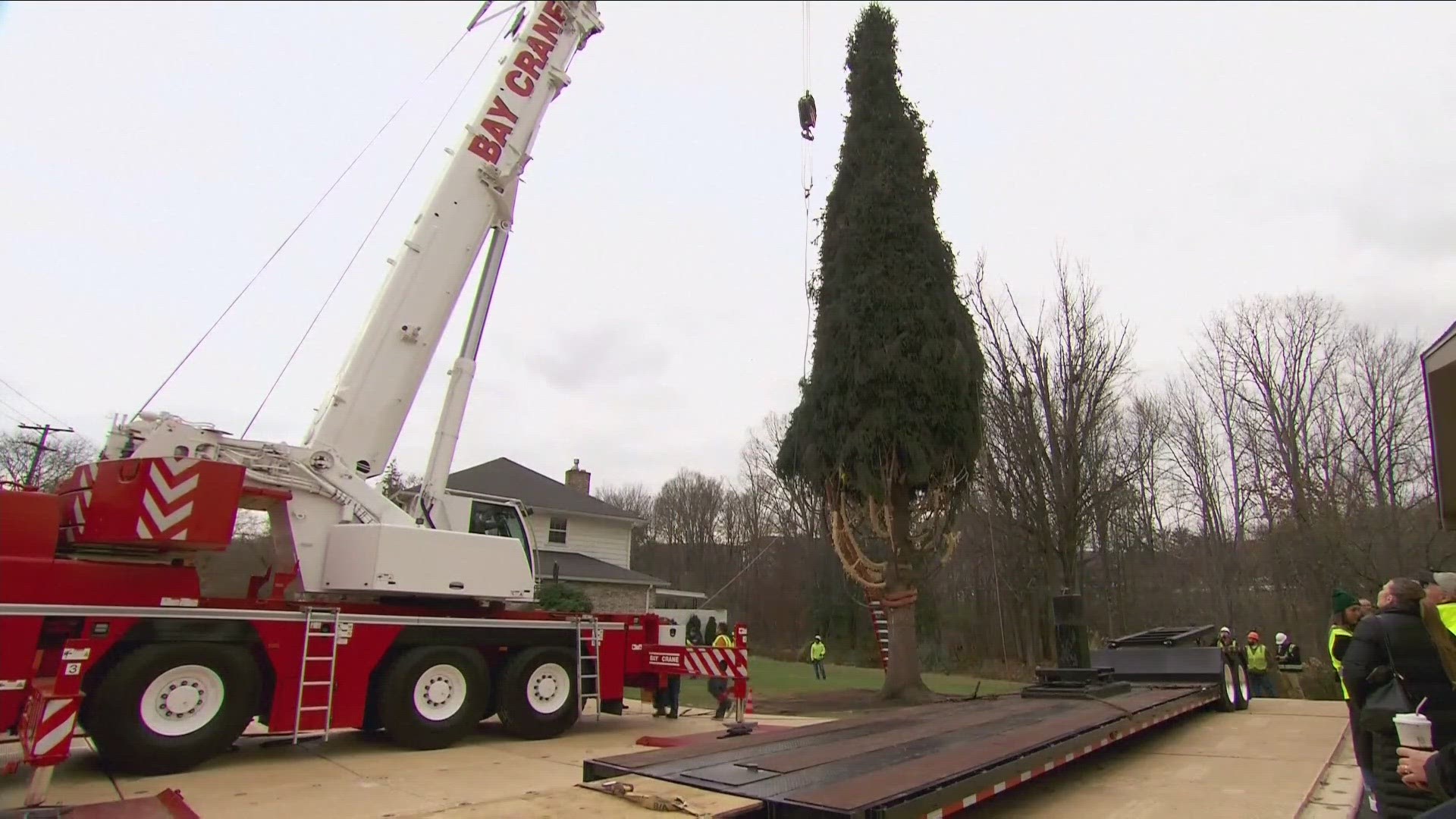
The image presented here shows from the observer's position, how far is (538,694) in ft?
32.1

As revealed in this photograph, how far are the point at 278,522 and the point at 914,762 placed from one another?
6.95m

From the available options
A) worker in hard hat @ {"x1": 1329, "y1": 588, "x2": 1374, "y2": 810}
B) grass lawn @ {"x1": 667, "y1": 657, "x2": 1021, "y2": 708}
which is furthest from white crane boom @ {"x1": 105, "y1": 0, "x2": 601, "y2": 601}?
worker in hard hat @ {"x1": 1329, "y1": 588, "x2": 1374, "y2": 810}

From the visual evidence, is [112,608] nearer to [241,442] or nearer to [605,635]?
[241,442]

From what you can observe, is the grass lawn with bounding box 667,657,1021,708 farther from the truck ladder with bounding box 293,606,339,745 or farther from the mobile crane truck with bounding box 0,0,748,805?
the truck ladder with bounding box 293,606,339,745

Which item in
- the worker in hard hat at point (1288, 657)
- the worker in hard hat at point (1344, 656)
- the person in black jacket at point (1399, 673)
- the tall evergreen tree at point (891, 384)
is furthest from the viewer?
the worker in hard hat at point (1288, 657)

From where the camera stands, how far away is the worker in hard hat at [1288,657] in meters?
18.0

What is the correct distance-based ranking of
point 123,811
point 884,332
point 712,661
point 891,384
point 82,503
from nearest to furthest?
point 123,811 < point 82,503 < point 712,661 < point 891,384 < point 884,332

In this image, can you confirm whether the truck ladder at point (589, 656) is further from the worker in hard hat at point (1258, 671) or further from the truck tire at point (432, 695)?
the worker in hard hat at point (1258, 671)

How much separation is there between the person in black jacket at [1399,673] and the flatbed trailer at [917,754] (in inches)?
82.3

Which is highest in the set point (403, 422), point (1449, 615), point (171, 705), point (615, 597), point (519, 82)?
point (519, 82)

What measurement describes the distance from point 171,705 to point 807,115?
1559 cm

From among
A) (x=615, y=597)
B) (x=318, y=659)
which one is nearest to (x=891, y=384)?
(x=318, y=659)

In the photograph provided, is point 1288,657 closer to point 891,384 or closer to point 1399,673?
point 891,384

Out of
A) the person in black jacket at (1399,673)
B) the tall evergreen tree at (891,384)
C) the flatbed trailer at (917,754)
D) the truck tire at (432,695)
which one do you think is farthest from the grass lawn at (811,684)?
the person in black jacket at (1399,673)
